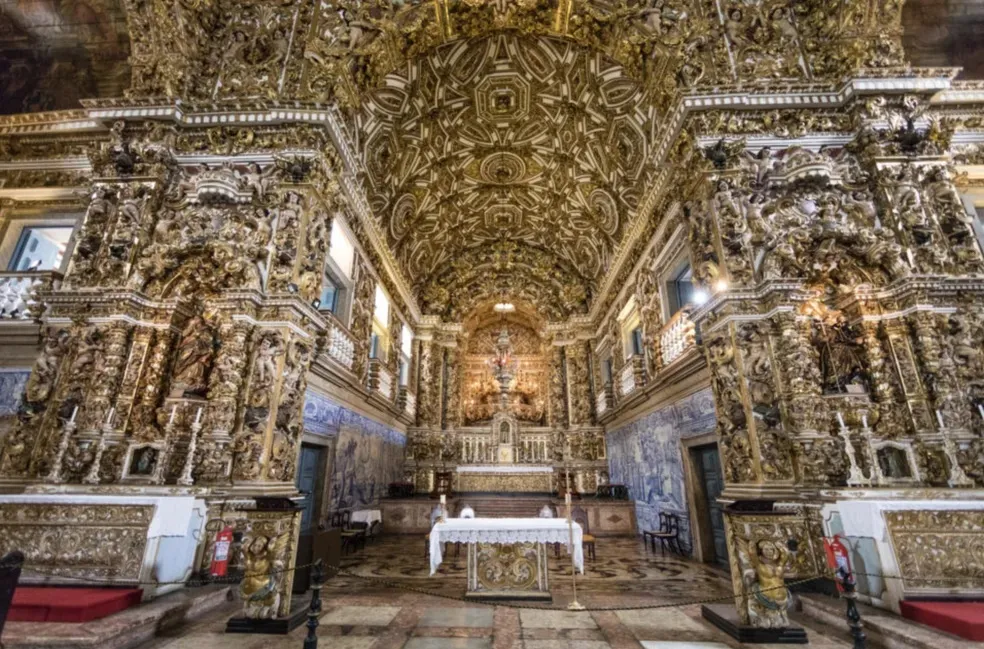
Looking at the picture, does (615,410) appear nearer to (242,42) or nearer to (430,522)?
(430,522)

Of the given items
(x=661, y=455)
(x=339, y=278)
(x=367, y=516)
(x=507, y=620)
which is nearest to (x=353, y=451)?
(x=367, y=516)

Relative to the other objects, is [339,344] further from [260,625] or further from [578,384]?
[578,384]

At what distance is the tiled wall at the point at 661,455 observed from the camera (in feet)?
26.3

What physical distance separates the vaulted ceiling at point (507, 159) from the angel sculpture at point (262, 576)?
8828 mm

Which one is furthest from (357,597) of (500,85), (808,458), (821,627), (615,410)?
(500,85)

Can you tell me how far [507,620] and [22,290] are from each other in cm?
1055

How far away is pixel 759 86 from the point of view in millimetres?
7395

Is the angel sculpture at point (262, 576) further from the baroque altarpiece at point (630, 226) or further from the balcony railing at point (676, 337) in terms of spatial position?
the balcony railing at point (676, 337)

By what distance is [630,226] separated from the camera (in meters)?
11.2

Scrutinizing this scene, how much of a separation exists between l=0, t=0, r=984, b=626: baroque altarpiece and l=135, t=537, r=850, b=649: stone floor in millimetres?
619

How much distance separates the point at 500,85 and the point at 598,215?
16.3 ft

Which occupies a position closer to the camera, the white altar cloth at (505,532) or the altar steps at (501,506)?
the white altar cloth at (505,532)

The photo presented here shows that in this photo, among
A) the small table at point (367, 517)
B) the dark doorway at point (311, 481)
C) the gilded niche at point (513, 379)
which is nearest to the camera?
the dark doorway at point (311, 481)

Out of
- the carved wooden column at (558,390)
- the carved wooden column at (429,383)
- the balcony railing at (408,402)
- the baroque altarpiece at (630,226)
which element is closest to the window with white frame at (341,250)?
the baroque altarpiece at (630,226)
